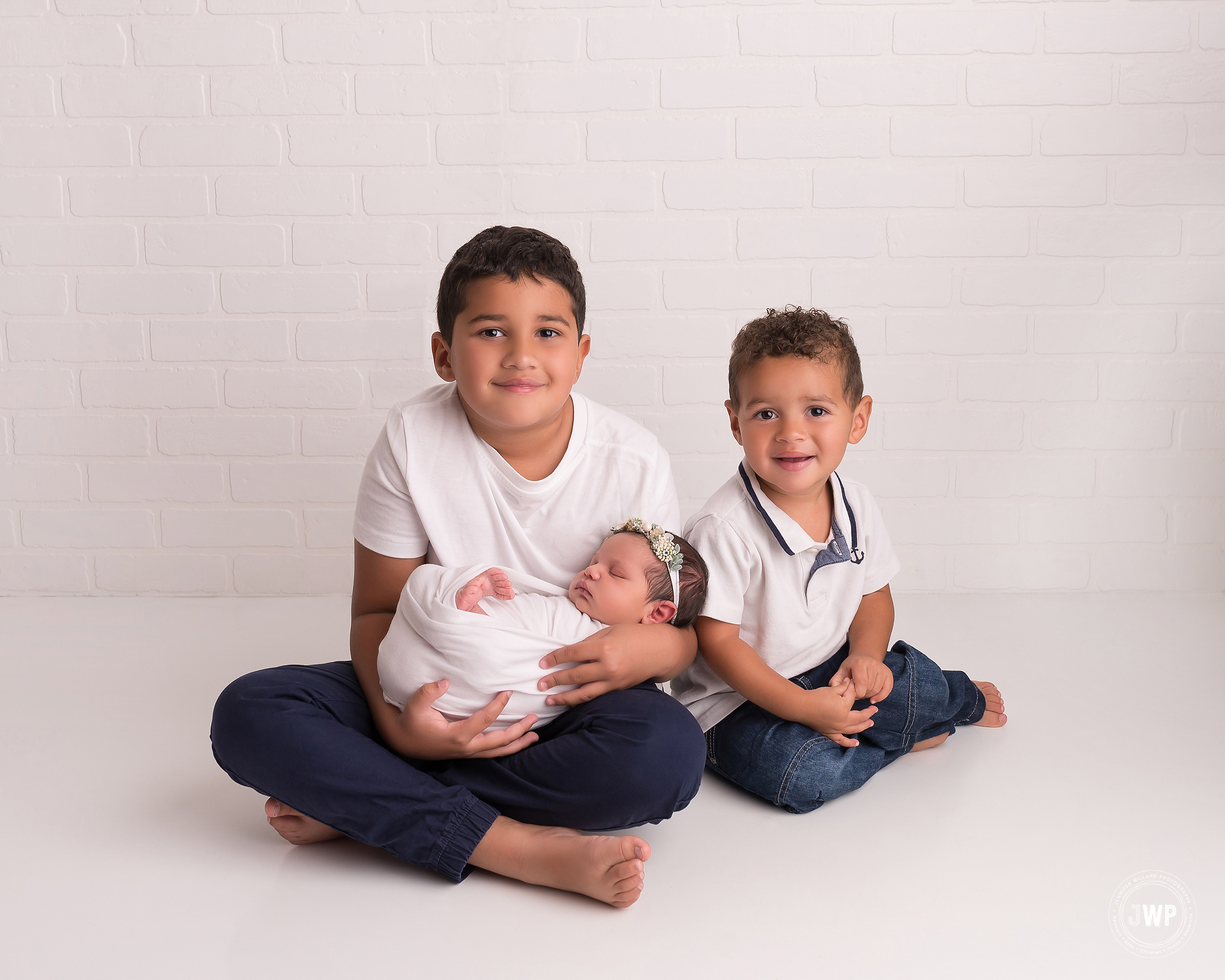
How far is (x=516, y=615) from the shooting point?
1374 mm

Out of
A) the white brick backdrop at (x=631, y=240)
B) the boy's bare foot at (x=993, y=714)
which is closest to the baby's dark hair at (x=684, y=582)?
the boy's bare foot at (x=993, y=714)

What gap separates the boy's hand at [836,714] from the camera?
1500mm

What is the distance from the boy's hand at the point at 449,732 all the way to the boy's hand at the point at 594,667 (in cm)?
7

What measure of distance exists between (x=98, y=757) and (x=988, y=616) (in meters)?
1.92

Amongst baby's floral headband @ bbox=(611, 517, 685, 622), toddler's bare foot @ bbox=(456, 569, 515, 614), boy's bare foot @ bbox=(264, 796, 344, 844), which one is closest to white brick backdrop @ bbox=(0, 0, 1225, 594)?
baby's floral headband @ bbox=(611, 517, 685, 622)

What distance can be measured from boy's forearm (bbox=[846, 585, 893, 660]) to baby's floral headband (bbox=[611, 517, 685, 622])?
32 centimetres

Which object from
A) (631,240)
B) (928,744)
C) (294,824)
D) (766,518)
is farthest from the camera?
(631,240)

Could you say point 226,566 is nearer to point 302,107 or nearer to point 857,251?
point 302,107

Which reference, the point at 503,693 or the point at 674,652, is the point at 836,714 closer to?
the point at 674,652

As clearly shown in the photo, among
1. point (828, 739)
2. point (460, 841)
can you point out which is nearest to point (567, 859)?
point (460, 841)

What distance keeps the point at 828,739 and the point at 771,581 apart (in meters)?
0.25

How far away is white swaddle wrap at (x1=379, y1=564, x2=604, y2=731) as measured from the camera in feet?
4.33

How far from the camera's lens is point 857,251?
2.56 meters

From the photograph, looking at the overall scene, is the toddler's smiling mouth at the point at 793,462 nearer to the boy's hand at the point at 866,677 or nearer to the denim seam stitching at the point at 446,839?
the boy's hand at the point at 866,677
